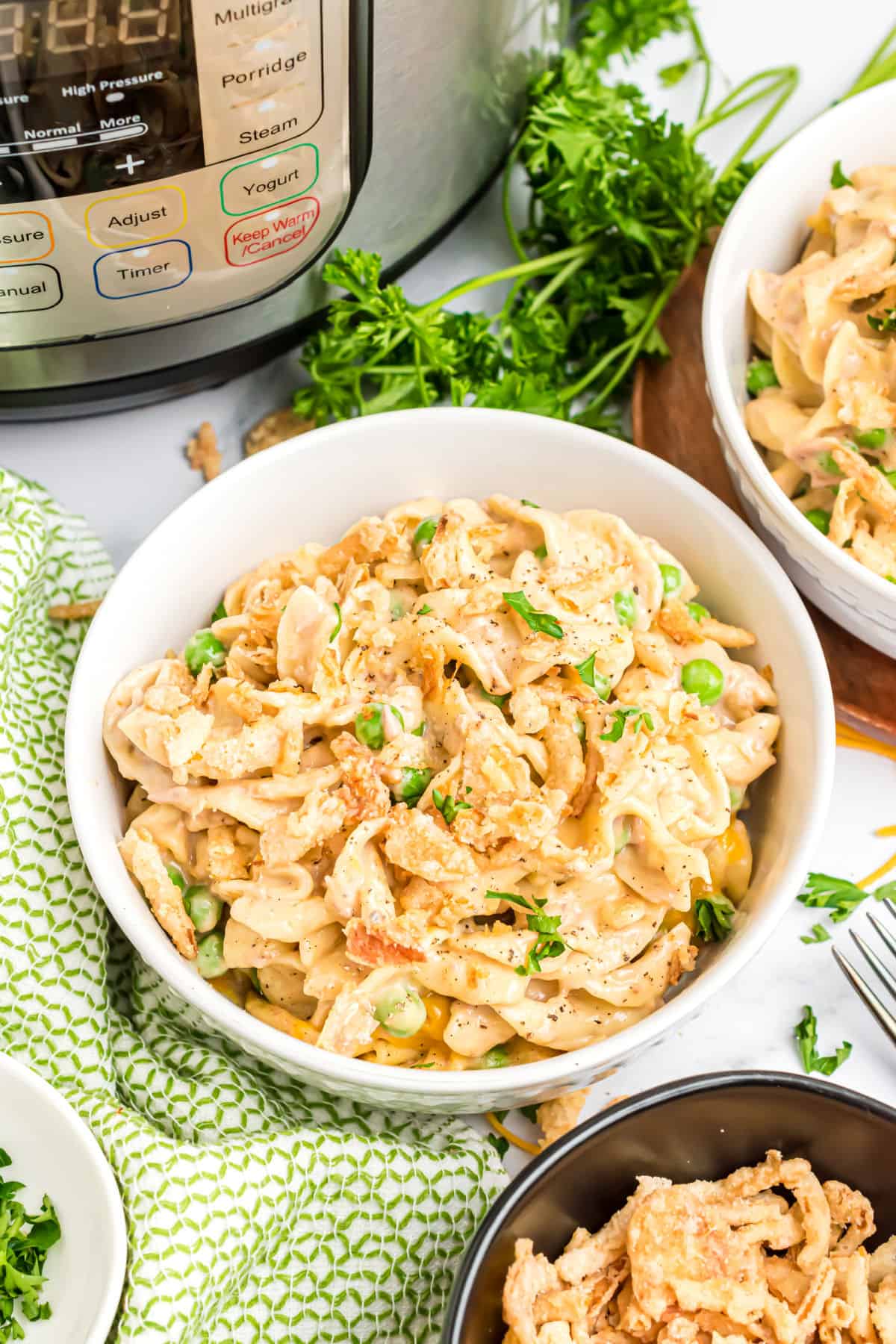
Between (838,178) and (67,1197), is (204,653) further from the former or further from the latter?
(838,178)

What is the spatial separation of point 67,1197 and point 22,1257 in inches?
3.2

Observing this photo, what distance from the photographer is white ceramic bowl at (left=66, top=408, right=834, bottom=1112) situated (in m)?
1.56

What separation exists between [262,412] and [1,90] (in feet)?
2.89

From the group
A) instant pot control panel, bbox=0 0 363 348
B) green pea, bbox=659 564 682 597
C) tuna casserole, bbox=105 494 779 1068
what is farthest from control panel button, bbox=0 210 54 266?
green pea, bbox=659 564 682 597

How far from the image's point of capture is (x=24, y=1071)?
1638 mm

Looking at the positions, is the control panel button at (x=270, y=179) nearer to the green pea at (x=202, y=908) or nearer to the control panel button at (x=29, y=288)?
the control panel button at (x=29, y=288)

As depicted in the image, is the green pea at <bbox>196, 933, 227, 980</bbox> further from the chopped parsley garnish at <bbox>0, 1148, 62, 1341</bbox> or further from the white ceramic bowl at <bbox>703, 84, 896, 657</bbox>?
the white ceramic bowl at <bbox>703, 84, 896, 657</bbox>

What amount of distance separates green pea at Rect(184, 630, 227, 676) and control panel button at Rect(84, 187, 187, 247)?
51 cm

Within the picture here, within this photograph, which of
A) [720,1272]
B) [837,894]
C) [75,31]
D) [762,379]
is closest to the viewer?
[75,31]

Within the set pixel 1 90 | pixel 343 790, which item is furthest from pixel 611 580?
pixel 1 90

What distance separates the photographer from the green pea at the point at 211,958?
67.2 inches

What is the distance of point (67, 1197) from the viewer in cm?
165

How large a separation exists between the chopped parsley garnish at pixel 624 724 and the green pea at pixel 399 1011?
38 cm

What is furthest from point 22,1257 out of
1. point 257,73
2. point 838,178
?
point 838,178
